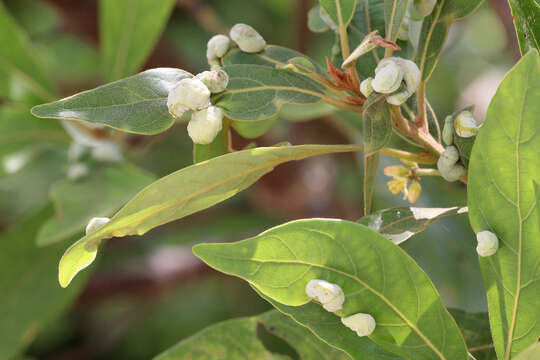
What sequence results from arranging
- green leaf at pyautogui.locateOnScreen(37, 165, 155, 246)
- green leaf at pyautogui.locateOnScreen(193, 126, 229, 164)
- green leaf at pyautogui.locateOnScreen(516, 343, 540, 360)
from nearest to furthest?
1. green leaf at pyautogui.locateOnScreen(516, 343, 540, 360)
2. green leaf at pyautogui.locateOnScreen(193, 126, 229, 164)
3. green leaf at pyautogui.locateOnScreen(37, 165, 155, 246)

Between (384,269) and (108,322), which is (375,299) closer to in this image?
(384,269)

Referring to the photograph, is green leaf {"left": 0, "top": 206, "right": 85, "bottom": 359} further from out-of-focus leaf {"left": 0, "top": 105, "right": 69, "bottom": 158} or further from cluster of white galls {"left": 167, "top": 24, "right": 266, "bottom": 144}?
cluster of white galls {"left": 167, "top": 24, "right": 266, "bottom": 144}

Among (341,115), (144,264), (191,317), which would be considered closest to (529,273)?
(341,115)

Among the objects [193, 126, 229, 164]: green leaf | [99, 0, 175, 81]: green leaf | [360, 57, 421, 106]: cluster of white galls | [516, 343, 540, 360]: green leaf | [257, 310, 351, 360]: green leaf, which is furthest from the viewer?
[99, 0, 175, 81]: green leaf

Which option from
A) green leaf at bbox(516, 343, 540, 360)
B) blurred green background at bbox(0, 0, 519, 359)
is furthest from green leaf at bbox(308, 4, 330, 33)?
blurred green background at bbox(0, 0, 519, 359)

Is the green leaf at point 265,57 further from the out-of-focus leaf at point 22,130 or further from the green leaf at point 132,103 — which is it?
the out-of-focus leaf at point 22,130

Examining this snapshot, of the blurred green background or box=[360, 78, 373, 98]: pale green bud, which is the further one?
the blurred green background

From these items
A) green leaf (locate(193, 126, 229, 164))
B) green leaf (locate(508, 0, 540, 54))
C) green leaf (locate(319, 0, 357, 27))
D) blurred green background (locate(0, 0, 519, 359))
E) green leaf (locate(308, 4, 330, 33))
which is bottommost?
blurred green background (locate(0, 0, 519, 359))
